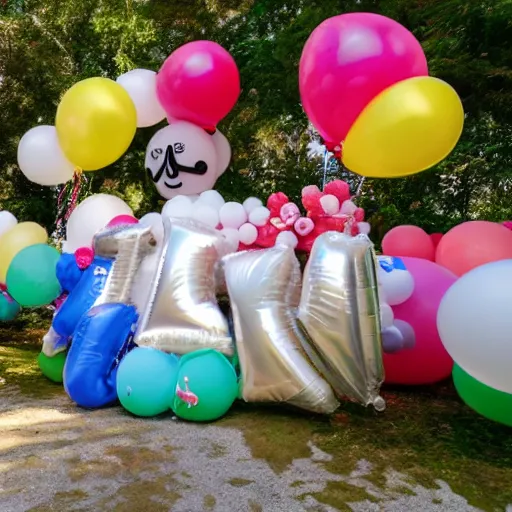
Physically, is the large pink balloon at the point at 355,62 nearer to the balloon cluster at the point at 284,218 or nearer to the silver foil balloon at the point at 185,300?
the balloon cluster at the point at 284,218

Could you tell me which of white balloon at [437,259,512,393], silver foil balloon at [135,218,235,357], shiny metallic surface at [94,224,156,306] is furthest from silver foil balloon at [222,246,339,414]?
white balloon at [437,259,512,393]

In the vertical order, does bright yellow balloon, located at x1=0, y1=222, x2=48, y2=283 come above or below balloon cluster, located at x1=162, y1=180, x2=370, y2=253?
below

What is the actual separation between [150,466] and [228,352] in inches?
35.2

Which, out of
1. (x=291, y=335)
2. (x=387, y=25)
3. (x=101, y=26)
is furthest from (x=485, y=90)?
(x=101, y=26)

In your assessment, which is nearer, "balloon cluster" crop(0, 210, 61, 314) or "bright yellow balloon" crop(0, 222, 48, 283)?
"balloon cluster" crop(0, 210, 61, 314)

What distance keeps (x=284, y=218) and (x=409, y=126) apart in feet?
3.23

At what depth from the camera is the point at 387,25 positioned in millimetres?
3203

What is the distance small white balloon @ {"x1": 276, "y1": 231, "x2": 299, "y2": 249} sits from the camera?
3520mm

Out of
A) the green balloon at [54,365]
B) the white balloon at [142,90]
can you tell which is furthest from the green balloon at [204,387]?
the white balloon at [142,90]

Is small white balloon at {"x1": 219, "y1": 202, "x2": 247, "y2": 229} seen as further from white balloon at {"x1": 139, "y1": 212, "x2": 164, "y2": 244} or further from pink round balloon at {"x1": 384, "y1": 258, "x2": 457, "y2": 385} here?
pink round balloon at {"x1": 384, "y1": 258, "x2": 457, "y2": 385}

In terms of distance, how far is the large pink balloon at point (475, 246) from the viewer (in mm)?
3570

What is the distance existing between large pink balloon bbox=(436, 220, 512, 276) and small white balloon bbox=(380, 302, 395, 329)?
2.62ft

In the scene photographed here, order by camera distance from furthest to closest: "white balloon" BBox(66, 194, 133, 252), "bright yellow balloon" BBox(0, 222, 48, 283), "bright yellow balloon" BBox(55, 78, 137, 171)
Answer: "bright yellow balloon" BBox(0, 222, 48, 283)
"white balloon" BBox(66, 194, 133, 252)
"bright yellow balloon" BBox(55, 78, 137, 171)

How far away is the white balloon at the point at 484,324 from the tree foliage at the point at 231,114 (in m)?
3.42
